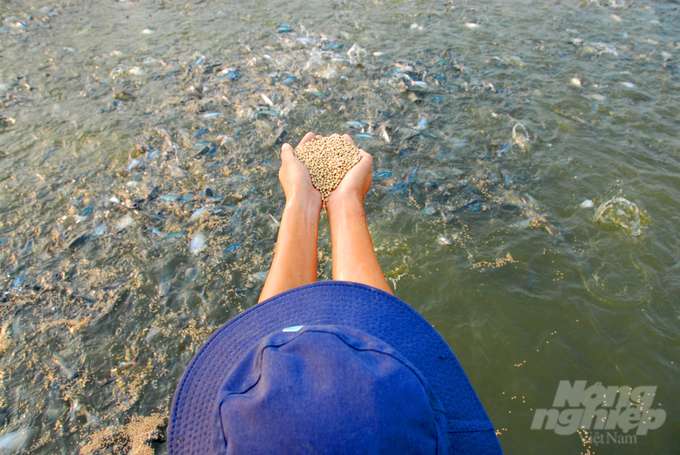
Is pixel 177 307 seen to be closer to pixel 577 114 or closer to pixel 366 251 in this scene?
pixel 366 251

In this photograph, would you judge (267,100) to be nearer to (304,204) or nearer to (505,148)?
(304,204)

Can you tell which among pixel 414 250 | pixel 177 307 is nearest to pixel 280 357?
pixel 177 307

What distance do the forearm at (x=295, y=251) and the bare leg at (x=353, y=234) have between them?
14cm

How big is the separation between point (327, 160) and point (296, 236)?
0.80 meters

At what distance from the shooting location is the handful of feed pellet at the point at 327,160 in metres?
2.42

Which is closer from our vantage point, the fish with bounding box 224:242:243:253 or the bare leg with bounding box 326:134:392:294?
the bare leg with bounding box 326:134:392:294

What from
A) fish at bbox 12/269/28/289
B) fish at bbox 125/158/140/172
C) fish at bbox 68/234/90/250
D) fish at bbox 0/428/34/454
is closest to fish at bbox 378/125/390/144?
fish at bbox 125/158/140/172

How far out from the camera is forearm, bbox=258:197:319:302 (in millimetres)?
1771

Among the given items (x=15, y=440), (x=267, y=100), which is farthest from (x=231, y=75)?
(x=15, y=440)

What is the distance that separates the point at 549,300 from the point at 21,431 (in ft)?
12.2

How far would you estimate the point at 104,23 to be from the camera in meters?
6.48

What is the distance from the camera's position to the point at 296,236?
6.57ft

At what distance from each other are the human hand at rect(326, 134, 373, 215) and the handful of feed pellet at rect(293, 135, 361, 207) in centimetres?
4

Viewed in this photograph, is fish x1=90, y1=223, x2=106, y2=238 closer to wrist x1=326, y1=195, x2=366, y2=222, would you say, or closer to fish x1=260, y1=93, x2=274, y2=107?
wrist x1=326, y1=195, x2=366, y2=222
